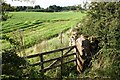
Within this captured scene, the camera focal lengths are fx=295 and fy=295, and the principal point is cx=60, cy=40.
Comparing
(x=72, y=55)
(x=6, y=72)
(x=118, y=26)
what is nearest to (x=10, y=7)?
(x=6, y=72)

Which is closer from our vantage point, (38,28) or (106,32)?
(106,32)

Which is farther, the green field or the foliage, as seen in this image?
the green field

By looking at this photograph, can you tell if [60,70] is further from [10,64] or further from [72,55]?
[10,64]

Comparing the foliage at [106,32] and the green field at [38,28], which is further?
the green field at [38,28]

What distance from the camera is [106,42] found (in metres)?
9.15

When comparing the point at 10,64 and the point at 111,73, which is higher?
the point at 10,64

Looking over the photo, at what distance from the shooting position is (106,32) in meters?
9.01

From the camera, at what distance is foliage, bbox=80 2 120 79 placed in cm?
866

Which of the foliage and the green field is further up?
the foliage

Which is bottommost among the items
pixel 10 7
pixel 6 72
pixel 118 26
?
pixel 6 72

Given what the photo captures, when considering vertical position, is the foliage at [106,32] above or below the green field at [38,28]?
above

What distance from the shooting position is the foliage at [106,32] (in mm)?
8662

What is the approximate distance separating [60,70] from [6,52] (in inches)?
133

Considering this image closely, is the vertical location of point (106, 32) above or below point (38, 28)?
above
